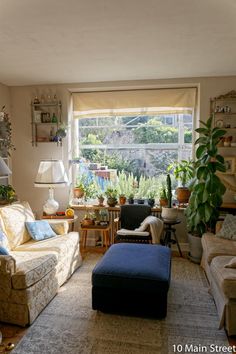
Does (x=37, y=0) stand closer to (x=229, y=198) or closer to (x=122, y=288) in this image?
(x=122, y=288)

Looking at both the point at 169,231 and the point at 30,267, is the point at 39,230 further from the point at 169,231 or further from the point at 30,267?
the point at 169,231

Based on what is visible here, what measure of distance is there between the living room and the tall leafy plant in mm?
547

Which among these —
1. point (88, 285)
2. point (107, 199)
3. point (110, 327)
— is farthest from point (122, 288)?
point (107, 199)

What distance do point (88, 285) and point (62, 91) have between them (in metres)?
2.97

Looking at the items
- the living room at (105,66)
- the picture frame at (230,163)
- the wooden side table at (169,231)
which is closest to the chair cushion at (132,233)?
the wooden side table at (169,231)

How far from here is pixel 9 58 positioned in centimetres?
311

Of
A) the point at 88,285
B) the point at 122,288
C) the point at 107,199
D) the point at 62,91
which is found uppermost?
the point at 62,91

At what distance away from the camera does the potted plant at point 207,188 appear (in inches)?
131

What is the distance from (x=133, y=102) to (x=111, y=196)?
1534 mm

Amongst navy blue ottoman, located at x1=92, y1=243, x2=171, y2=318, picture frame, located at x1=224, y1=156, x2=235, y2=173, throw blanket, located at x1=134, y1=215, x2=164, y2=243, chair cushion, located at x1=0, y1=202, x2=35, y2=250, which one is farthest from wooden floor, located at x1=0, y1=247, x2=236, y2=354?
picture frame, located at x1=224, y1=156, x2=235, y2=173

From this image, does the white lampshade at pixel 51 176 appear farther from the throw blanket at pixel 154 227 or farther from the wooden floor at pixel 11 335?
the wooden floor at pixel 11 335

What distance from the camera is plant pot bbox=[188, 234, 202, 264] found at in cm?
357

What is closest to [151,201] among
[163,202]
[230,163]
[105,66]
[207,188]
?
[163,202]

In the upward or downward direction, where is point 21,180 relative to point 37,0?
downward
